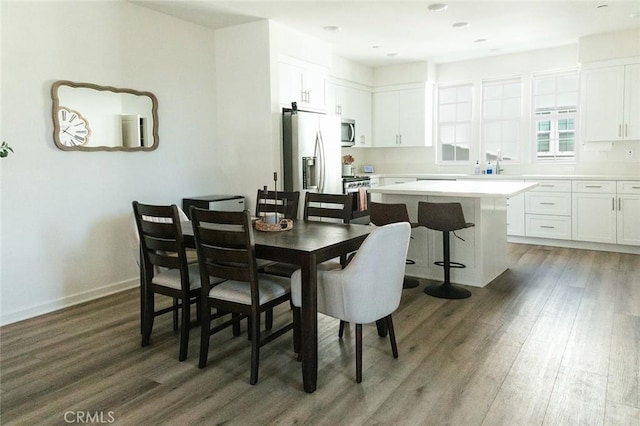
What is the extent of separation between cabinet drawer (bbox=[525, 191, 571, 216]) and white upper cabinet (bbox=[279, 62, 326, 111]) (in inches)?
119

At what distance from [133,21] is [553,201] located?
5348 mm

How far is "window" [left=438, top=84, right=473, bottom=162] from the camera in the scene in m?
7.50

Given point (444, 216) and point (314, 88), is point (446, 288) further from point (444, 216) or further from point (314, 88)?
point (314, 88)

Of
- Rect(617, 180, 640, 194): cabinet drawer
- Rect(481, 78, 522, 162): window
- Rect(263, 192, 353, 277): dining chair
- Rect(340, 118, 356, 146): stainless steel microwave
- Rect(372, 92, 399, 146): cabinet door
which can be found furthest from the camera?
Rect(372, 92, 399, 146): cabinet door

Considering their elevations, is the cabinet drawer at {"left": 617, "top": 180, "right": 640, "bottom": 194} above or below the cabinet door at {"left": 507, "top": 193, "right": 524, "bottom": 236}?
above

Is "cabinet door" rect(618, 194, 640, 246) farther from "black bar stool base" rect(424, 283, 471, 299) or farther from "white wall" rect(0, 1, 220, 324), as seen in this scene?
"white wall" rect(0, 1, 220, 324)

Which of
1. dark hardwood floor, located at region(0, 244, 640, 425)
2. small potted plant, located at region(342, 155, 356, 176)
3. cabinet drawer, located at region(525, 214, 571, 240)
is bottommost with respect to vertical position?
dark hardwood floor, located at region(0, 244, 640, 425)

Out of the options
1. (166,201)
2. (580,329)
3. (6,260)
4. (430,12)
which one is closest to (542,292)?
(580,329)

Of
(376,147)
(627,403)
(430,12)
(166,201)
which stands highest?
(430,12)

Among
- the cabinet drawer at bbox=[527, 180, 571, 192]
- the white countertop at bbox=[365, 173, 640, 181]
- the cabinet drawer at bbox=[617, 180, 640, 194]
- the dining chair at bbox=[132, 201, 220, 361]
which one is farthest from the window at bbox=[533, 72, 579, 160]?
the dining chair at bbox=[132, 201, 220, 361]

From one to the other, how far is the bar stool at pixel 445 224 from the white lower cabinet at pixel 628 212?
2788mm

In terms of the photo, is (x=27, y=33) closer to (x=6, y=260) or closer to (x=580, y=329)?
(x=6, y=260)

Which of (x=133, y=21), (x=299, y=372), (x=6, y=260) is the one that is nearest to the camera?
(x=299, y=372)

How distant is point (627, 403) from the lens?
229 centimetres
